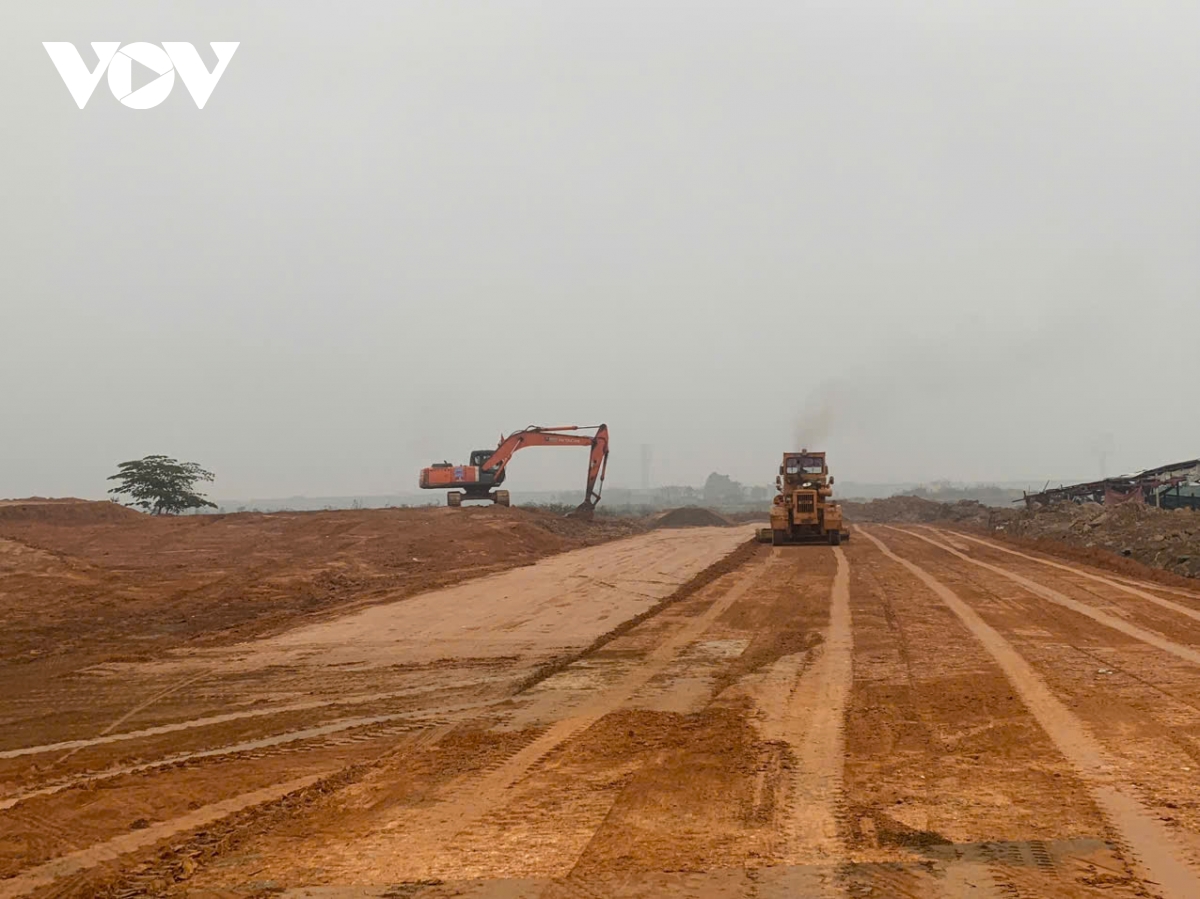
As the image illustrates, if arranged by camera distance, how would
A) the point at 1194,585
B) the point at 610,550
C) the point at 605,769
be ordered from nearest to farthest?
the point at 605,769, the point at 1194,585, the point at 610,550

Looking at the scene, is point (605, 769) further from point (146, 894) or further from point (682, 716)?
point (146, 894)

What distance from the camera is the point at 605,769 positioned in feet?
Answer: 18.3

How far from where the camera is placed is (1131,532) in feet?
81.4

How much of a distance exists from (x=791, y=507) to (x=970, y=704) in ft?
69.5

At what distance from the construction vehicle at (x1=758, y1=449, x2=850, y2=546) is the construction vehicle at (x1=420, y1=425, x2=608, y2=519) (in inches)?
491

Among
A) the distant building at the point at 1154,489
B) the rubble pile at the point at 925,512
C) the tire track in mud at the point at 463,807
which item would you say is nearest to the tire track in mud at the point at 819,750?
the tire track in mud at the point at 463,807

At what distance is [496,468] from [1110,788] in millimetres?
36021

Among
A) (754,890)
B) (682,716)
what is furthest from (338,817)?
(682,716)

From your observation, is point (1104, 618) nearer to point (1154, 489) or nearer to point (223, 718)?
point (223, 718)

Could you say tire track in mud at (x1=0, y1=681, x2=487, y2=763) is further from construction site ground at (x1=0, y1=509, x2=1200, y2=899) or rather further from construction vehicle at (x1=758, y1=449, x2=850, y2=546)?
construction vehicle at (x1=758, y1=449, x2=850, y2=546)

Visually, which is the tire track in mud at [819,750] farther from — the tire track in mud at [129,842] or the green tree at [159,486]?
the green tree at [159,486]

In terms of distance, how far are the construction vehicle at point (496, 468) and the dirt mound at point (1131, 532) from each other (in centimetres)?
1904

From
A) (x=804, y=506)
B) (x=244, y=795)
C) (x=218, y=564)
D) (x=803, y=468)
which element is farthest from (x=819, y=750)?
(x=803, y=468)

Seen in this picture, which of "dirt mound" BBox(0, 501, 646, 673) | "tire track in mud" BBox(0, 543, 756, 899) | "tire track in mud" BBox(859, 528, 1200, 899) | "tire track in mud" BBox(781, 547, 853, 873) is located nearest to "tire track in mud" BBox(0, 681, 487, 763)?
"tire track in mud" BBox(0, 543, 756, 899)
